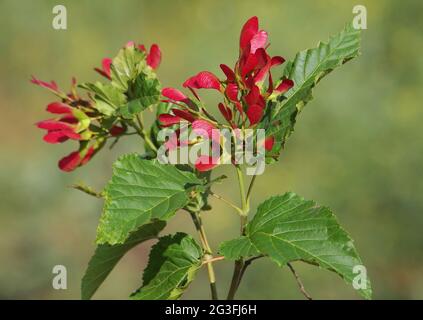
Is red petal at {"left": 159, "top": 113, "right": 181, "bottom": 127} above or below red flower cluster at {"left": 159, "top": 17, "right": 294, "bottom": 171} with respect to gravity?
below

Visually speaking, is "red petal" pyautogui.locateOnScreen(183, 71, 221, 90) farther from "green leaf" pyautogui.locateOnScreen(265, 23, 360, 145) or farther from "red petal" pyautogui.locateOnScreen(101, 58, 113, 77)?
"red petal" pyautogui.locateOnScreen(101, 58, 113, 77)

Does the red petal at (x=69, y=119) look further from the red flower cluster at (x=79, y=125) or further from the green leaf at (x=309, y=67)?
the green leaf at (x=309, y=67)

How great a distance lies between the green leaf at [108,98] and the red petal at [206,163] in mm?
127

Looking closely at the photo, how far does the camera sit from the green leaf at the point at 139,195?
580mm

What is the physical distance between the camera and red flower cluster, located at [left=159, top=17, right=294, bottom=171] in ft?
1.94

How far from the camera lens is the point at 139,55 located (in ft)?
2.28

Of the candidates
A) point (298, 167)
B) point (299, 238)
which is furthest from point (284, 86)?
point (298, 167)

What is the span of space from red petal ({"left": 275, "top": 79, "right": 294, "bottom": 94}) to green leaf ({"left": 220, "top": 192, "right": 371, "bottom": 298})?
0.11 metres

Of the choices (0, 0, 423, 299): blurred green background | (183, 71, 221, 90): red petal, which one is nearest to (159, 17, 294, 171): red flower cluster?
(183, 71, 221, 90): red petal

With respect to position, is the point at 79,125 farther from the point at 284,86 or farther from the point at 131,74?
the point at 284,86

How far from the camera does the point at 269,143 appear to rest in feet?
1.99

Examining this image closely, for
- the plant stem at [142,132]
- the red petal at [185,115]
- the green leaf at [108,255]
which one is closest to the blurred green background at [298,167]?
the green leaf at [108,255]

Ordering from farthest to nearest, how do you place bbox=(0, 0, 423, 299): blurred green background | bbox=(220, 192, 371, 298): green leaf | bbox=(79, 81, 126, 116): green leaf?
bbox=(0, 0, 423, 299): blurred green background < bbox=(79, 81, 126, 116): green leaf < bbox=(220, 192, 371, 298): green leaf

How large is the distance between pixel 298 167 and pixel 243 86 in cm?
170
